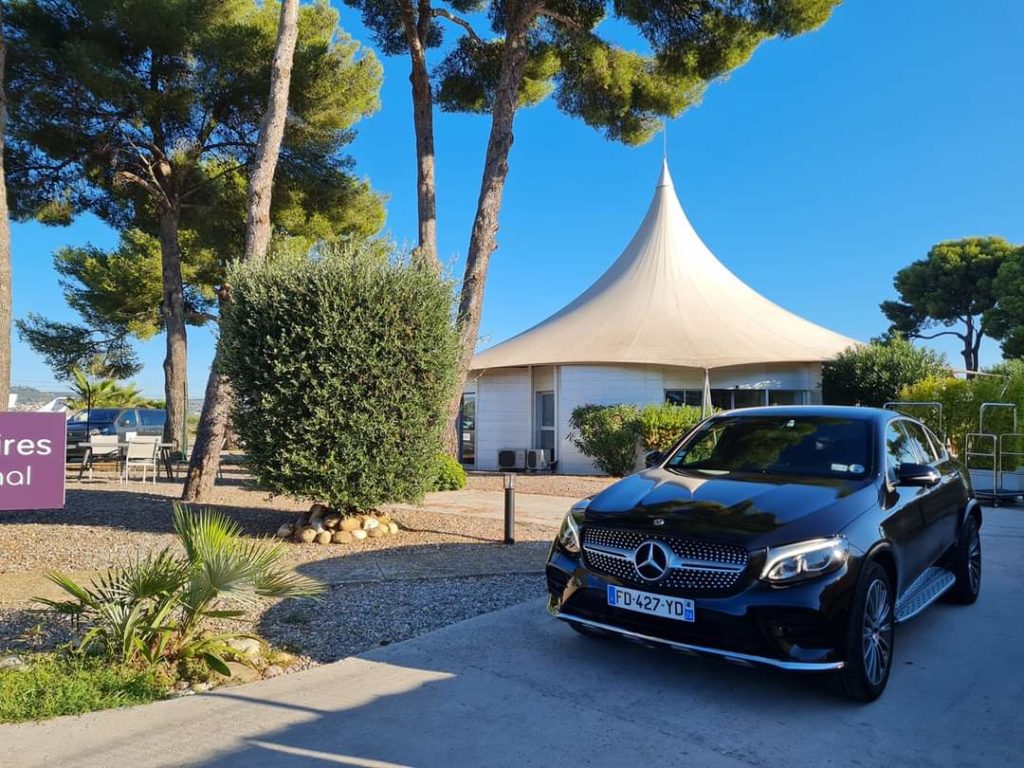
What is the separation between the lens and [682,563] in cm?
383

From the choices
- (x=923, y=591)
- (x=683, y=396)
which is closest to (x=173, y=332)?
(x=683, y=396)

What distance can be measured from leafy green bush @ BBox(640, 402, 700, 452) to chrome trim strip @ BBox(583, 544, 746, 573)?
13174 millimetres

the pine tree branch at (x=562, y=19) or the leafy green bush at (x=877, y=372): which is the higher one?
the pine tree branch at (x=562, y=19)

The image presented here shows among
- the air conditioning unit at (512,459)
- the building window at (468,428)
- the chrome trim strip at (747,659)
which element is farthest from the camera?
the building window at (468,428)

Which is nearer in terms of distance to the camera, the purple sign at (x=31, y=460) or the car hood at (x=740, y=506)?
the car hood at (x=740, y=506)

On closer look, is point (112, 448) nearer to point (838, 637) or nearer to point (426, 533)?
point (426, 533)

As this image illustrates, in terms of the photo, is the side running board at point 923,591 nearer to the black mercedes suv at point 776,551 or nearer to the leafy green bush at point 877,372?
the black mercedes suv at point 776,551

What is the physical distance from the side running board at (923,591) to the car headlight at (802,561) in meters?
0.92

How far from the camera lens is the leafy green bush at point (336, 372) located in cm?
743

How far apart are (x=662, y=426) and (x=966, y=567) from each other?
1135 cm

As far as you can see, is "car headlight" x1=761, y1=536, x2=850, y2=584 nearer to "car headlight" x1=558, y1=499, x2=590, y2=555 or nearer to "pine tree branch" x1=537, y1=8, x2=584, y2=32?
"car headlight" x1=558, y1=499, x2=590, y2=555

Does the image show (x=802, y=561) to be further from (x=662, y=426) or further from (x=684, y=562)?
(x=662, y=426)

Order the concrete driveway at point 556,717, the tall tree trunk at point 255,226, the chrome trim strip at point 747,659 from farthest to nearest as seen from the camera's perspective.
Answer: the tall tree trunk at point 255,226 < the chrome trim strip at point 747,659 < the concrete driveway at point 556,717

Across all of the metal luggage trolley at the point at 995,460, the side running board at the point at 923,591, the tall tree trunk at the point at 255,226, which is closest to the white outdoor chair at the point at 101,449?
the tall tree trunk at the point at 255,226
